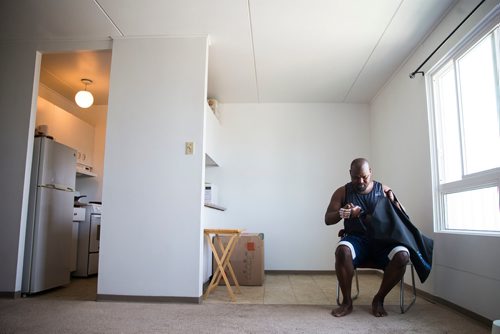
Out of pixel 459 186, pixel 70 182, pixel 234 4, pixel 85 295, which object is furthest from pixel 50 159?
pixel 459 186

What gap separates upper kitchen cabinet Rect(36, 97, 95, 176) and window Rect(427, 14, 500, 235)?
13.9 ft

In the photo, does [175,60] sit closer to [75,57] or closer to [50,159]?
[75,57]

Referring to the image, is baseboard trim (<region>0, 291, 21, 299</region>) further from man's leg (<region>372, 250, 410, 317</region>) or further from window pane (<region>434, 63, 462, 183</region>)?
window pane (<region>434, 63, 462, 183</region>)

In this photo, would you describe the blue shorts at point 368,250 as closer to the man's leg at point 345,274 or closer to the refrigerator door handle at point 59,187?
the man's leg at point 345,274

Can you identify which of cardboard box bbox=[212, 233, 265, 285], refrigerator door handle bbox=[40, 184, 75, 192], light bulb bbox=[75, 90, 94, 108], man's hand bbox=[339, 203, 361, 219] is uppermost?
light bulb bbox=[75, 90, 94, 108]

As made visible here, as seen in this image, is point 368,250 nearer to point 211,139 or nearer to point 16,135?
point 211,139

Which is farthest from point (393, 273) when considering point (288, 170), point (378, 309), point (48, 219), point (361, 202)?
point (48, 219)

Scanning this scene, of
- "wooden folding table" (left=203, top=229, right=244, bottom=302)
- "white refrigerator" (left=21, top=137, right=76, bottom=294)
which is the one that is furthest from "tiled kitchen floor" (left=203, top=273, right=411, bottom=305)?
"white refrigerator" (left=21, top=137, right=76, bottom=294)

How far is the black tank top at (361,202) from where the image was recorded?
3.01 m

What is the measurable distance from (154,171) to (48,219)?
4.02 ft

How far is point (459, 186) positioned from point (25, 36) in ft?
13.5

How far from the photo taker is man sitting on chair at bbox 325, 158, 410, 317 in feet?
8.89

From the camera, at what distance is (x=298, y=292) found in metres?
3.66

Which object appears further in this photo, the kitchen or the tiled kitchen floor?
the kitchen
